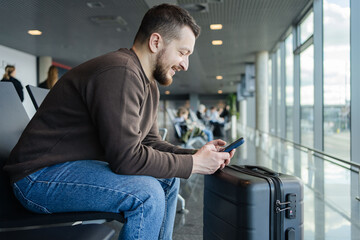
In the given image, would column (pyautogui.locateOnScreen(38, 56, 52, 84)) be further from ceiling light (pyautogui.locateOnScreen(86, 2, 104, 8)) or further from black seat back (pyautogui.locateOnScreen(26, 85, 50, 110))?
black seat back (pyautogui.locateOnScreen(26, 85, 50, 110))

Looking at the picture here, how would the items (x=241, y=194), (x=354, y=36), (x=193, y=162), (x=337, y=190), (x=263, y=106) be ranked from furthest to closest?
(x=263, y=106), (x=354, y=36), (x=337, y=190), (x=241, y=194), (x=193, y=162)

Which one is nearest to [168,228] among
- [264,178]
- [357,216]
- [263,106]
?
[264,178]

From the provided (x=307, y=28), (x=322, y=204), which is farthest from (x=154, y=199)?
(x=307, y=28)

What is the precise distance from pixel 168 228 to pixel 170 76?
0.61 m

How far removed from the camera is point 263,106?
1196 cm

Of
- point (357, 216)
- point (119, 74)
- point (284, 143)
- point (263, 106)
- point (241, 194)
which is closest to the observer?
point (119, 74)

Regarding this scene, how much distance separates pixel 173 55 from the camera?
1251 millimetres

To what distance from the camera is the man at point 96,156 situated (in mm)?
Result: 992

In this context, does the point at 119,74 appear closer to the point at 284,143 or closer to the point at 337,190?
the point at 337,190

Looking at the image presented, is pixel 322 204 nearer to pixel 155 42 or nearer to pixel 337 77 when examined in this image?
pixel 155 42

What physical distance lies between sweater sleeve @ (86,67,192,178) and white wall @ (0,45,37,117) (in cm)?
1029

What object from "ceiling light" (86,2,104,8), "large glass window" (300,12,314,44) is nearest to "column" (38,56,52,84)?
"ceiling light" (86,2,104,8)

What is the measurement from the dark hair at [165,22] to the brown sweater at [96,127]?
0.19 m

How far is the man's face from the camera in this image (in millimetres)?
1241
